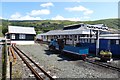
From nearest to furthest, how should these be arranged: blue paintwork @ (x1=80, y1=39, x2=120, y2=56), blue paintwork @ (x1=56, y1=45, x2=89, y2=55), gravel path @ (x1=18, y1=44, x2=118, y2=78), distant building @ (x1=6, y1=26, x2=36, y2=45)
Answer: gravel path @ (x1=18, y1=44, x2=118, y2=78) < blue paintwork @ (x1=56, y1=45, x2=89, y2=55) < blue paintwork @ (x1=80, y1=39, x2=120, y2=56) < distant building @ (x1=6, y1=26, x2=36, y2=45)

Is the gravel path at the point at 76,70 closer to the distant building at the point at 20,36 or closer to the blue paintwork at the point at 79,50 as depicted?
the blue paintwork at the point at 79,50

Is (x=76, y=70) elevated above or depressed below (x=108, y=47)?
below

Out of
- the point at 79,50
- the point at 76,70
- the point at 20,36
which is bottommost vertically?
the point at 76,70

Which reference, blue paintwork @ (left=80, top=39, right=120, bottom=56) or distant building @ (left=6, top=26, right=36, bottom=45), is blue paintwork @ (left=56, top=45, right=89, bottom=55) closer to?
blue paintwork @ (left=80, top=39, right=120, bottom=56)

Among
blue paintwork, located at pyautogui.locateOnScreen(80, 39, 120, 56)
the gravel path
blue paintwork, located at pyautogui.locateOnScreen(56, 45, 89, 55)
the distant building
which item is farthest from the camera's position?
the distant building

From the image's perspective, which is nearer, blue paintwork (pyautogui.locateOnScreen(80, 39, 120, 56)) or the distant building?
blue paintwork (pyautogui.locateOnScreen(80, 39, 120, 56))

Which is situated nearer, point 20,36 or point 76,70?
point 76,70

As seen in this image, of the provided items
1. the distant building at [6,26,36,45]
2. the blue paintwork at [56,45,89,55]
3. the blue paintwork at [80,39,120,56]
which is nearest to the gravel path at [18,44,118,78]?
the blue paintwork at [56,45,89,55]

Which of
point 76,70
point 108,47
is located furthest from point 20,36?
point 76,70

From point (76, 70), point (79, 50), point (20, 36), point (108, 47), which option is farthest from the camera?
point (20, 36)

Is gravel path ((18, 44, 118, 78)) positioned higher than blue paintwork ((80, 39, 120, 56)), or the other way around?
blue paintwork ((80, 39, 120, 56))

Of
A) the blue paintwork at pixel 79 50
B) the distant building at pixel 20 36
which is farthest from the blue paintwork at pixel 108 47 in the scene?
the distant building at pixel 20 36

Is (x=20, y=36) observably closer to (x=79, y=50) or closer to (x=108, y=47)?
(x=108, y=47)

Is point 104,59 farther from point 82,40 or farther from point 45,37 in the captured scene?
point 45,37
